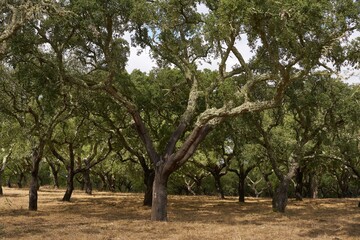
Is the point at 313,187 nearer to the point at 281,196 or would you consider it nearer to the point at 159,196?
the point at 281,196

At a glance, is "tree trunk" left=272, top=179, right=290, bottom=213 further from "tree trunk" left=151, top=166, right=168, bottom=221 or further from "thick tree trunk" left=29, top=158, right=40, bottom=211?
"thick tree trunk" left=29, top=158, right=40, bottom=211

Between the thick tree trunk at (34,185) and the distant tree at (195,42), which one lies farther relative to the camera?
the thick tree trunk at (34,185)

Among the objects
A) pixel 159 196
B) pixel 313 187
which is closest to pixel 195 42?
pixel 159 196

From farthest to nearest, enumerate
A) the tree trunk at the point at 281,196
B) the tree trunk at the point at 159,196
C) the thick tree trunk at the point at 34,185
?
the tree trunk at the point at 281,196, the thick tree trunk at the point at 34,185, the tree trunk at the point at 159,196

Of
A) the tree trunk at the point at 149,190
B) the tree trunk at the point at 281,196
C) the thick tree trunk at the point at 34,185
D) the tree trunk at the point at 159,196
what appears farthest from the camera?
the tree trunk at the point at 149,190

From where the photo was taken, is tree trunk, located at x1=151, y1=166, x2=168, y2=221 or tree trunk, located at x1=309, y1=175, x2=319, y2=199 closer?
tree trunk, located at x1=151, y1=166, x2=168, y2=221

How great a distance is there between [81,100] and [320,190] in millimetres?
56402

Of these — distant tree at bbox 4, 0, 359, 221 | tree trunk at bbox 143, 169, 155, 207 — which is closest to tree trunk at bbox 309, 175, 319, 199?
tree trunk at bbox 143, 169, 155, 207

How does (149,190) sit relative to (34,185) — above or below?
below

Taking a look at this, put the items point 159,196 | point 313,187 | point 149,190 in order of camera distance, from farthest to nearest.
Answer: point 313,187 < point 149,190 < point 159,196

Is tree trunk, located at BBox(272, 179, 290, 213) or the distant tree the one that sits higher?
the distant tree

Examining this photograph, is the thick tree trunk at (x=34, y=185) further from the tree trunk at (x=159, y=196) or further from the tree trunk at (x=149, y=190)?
the tree trunk at (x=159, y=196)

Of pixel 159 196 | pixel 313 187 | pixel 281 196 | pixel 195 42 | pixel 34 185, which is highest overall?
pixel 195 42

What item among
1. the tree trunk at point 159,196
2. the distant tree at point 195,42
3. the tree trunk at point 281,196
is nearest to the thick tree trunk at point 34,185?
the distant tree at point 195,42
